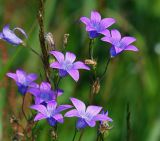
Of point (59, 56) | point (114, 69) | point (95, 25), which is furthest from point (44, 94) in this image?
point (114, 69)

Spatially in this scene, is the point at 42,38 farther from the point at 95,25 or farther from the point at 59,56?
the point at 95,25

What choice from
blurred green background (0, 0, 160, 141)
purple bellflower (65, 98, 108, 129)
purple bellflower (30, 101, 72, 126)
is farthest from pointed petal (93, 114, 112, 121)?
blurred green background (0, 0, 160, 141)

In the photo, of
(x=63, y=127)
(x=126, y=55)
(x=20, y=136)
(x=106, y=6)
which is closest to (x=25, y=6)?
(x=106, y=6)

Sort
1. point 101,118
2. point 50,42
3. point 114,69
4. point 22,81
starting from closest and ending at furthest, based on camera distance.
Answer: point 101,118
point 50,42
point 22,81
point 114,69

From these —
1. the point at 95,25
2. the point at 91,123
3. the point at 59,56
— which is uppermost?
the point at 95,25

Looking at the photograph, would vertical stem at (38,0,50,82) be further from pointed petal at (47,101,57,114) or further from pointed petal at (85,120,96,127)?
pointed petal at (85,120,96,127)

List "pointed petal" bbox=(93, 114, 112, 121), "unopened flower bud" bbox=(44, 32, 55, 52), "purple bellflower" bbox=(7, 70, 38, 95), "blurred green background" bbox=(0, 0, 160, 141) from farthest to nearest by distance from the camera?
"blurred green background" bbox=(0, 0, 160, 141)
"purple bellflower" bbox=(7, 70, 38, 95)
"unopened flower bud" bbox=(44, 32, 55, 52)
"pointed petal" bbox=(93, 114, 112, 121)

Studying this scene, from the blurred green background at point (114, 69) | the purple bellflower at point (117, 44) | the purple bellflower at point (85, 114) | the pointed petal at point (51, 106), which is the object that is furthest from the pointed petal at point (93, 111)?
the blurred green background at point (114, 69)

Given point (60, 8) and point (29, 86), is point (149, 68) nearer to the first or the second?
point (60, 8)

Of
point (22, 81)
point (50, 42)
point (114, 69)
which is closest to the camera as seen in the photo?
point (50, 42)

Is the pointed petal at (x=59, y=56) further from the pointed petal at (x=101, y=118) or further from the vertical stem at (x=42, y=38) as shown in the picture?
the pointed petal at (x=101, y=118)
